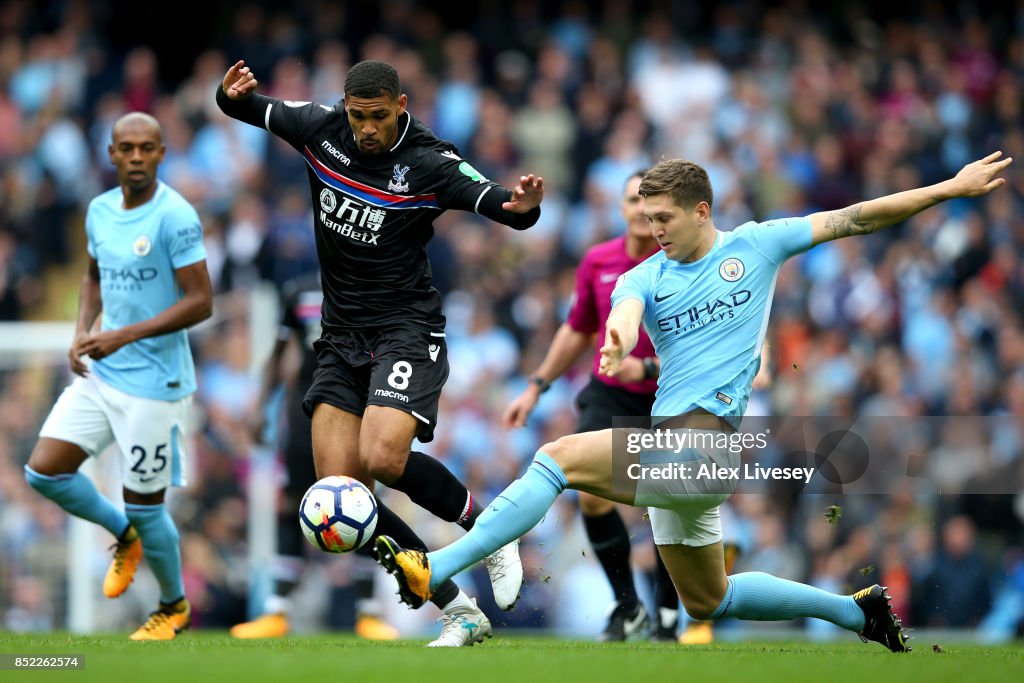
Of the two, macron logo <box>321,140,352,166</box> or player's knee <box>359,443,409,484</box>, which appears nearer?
player's knee <box>359,443,409,484</box>

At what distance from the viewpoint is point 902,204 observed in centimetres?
711

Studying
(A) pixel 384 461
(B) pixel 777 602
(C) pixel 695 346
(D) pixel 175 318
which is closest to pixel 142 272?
(D) pixel 175 318

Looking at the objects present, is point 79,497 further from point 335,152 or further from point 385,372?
point 335,152

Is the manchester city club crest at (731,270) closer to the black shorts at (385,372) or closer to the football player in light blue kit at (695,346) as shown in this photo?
the football player in light blue kit at (695,346)

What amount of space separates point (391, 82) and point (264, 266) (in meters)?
6.81

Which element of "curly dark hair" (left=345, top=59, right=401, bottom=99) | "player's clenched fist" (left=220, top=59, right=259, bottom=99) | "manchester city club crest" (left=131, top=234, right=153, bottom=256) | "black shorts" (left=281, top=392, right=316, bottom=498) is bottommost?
"black shorts" (left=281, top=392, right=316, bottom=498)

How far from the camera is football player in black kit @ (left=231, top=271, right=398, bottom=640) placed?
10.6 metres

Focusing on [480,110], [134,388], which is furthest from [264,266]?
[134,388]

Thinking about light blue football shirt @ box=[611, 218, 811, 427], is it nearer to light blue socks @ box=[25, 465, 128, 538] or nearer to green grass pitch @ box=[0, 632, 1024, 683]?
green grass pitch @ box=[0, 632, 1024, 683]

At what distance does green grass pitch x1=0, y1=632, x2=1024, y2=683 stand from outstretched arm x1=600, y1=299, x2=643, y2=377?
1298 mm

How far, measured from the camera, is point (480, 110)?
57.0 ft

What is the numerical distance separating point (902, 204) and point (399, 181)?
257 centimetres

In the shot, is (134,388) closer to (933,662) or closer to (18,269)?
(933,662)

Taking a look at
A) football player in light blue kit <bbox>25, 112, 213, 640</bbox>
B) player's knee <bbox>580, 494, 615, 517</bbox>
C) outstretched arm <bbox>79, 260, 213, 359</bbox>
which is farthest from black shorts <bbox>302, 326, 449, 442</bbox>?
player's knee <bbox>580, 494, 615, 517</bbox>
